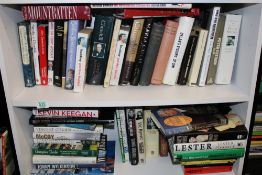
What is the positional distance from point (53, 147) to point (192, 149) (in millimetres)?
508

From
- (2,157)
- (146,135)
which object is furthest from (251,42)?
(2,157)

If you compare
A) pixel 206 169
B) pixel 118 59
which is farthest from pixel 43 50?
pixel 206 169

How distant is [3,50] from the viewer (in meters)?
0.78

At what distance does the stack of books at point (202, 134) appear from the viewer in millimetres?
882

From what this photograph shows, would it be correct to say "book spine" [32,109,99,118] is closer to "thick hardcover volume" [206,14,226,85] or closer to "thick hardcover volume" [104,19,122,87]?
"thick hardcover volume" [104,19,122,87]

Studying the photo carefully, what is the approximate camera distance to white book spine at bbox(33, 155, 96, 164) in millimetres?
956

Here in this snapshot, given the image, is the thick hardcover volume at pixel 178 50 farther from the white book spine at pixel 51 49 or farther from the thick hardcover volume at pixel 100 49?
the white book spine at pixel 51 49

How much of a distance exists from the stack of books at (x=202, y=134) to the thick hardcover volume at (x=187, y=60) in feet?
0.38

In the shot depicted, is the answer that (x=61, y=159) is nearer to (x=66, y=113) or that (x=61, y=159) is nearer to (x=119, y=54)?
(x=66, y=113)

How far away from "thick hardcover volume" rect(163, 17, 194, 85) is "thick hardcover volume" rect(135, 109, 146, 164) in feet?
0.50

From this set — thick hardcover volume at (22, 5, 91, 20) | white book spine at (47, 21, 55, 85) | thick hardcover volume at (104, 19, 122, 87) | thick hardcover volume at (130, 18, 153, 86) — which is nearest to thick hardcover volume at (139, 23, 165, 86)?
thick hardcover volume at (130, 18, 153, 86)

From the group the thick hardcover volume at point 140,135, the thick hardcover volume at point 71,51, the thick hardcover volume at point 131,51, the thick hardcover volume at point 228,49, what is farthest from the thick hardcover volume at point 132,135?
the thick hardcover volume at point 228,49

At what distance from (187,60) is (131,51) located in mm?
200

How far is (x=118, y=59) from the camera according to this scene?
0.90 metres
